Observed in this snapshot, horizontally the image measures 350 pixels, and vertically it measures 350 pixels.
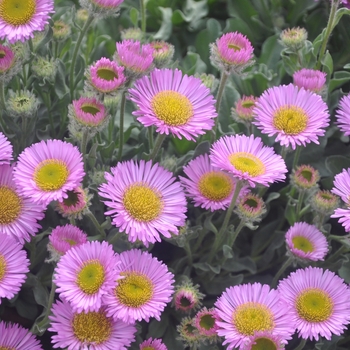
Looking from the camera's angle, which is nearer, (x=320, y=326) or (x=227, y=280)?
(x=320, y=326)

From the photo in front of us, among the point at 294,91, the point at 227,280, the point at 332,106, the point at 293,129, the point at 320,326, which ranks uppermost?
the point at 332,106

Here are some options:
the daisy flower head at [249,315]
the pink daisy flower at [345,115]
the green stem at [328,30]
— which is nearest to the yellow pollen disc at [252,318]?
the daisy flower head at [249,315]

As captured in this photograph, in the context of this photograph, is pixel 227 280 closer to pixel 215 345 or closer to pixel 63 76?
pixel 215 345

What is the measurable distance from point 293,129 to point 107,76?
1.50ft

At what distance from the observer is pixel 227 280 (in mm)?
1525

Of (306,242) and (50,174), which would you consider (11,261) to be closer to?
(50,174)

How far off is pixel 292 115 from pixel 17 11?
706 mm

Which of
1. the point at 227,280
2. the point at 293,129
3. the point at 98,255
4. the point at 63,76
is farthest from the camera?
the point at 63,76

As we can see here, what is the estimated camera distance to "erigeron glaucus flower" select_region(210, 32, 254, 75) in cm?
138

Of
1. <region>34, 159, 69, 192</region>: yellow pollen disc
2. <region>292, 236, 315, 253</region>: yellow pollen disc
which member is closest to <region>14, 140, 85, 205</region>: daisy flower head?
<region>34, 159, 69, 192</region>: yellow pollen disc

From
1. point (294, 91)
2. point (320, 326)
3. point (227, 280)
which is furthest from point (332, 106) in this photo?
point (320, 326)

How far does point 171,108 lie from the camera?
1.36m

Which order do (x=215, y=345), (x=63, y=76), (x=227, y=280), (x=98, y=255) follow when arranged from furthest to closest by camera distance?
(x=63, y=76) < (x=227, y=280) < (x=215, y=345) < (x=98, y=255)

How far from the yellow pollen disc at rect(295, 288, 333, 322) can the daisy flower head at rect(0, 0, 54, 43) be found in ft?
2.84
